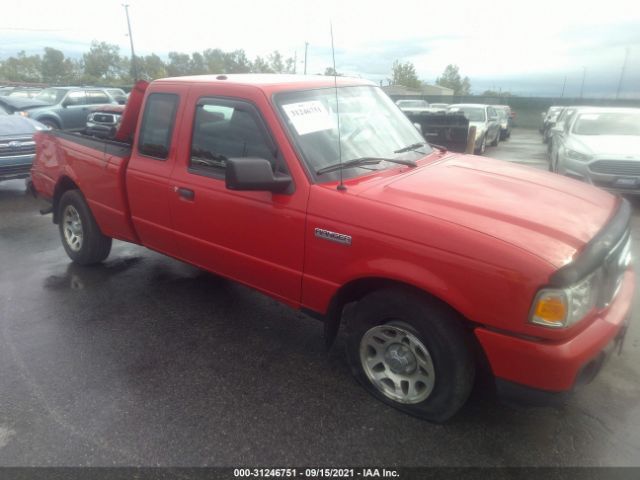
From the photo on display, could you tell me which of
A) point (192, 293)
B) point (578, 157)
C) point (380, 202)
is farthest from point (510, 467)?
point (578, 157)

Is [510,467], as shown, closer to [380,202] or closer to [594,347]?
[594,347]

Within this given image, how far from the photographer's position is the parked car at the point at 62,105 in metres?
13.4

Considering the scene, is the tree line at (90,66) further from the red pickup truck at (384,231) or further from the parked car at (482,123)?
the red pickup truck at (384,231)

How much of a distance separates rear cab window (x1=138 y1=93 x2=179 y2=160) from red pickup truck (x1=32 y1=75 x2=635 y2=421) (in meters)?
0.02

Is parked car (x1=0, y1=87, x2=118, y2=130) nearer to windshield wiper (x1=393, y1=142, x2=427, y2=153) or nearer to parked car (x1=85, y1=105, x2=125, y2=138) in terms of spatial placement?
parked car (x1=85, y1=105, x2=125, y2=138)

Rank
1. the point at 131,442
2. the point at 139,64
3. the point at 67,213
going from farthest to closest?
the point at 139,64 < the point at 67,213 < the point at 131,442

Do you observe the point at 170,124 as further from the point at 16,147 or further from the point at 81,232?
the point at 16,147

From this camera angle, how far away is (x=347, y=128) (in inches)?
125

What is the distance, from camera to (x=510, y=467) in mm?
2350

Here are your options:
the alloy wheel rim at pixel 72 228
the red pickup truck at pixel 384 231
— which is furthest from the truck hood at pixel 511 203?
the alloy wheel rim at pixel 72 228

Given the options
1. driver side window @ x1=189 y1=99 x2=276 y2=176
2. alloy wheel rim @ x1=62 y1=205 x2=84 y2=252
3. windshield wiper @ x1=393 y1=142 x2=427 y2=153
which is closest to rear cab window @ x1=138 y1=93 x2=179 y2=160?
driver side window @ x1=189 y1=99 x2=276 y2=176

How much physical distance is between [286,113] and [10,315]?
3.05 metres

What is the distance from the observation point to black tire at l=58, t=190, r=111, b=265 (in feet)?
15.2

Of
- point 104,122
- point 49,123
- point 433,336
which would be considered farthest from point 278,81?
point 49,123
